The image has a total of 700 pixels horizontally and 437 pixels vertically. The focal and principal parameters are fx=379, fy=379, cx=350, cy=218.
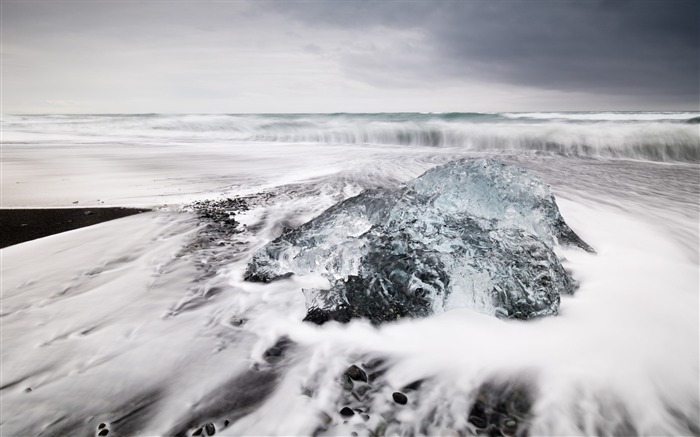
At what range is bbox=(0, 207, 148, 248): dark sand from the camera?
13.0 feet

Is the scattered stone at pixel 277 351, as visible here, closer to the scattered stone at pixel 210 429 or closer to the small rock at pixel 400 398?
the scattered stone at pixel 210 429

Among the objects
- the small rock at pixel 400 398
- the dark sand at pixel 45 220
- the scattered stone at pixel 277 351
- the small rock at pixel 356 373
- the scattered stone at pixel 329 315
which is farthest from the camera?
the dark sand at pixel 45 220

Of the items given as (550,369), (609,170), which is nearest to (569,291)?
(550,369)

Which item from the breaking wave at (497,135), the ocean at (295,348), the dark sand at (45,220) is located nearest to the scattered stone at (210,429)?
the ocean at (295,348)

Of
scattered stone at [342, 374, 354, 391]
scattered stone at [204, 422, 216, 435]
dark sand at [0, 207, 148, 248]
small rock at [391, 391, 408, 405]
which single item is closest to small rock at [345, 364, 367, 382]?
scattered stone at [342, 374, 354, 391]

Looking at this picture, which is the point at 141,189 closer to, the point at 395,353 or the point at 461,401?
the point at 395,353

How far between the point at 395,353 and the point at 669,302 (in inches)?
80.0

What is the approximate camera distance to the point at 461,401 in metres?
1.81

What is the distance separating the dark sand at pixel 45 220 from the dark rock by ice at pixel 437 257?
2620mm

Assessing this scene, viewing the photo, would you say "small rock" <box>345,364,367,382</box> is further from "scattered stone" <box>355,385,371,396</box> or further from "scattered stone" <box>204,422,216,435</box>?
"scattered stone" <box>204,422,216,435</box>

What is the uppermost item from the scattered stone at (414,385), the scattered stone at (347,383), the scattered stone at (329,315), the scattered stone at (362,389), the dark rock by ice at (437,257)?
the dark rock by ice at (437,257)

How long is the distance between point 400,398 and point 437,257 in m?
0.94

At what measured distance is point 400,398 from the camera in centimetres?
180

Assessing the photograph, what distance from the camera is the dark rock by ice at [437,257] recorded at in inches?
93.5
